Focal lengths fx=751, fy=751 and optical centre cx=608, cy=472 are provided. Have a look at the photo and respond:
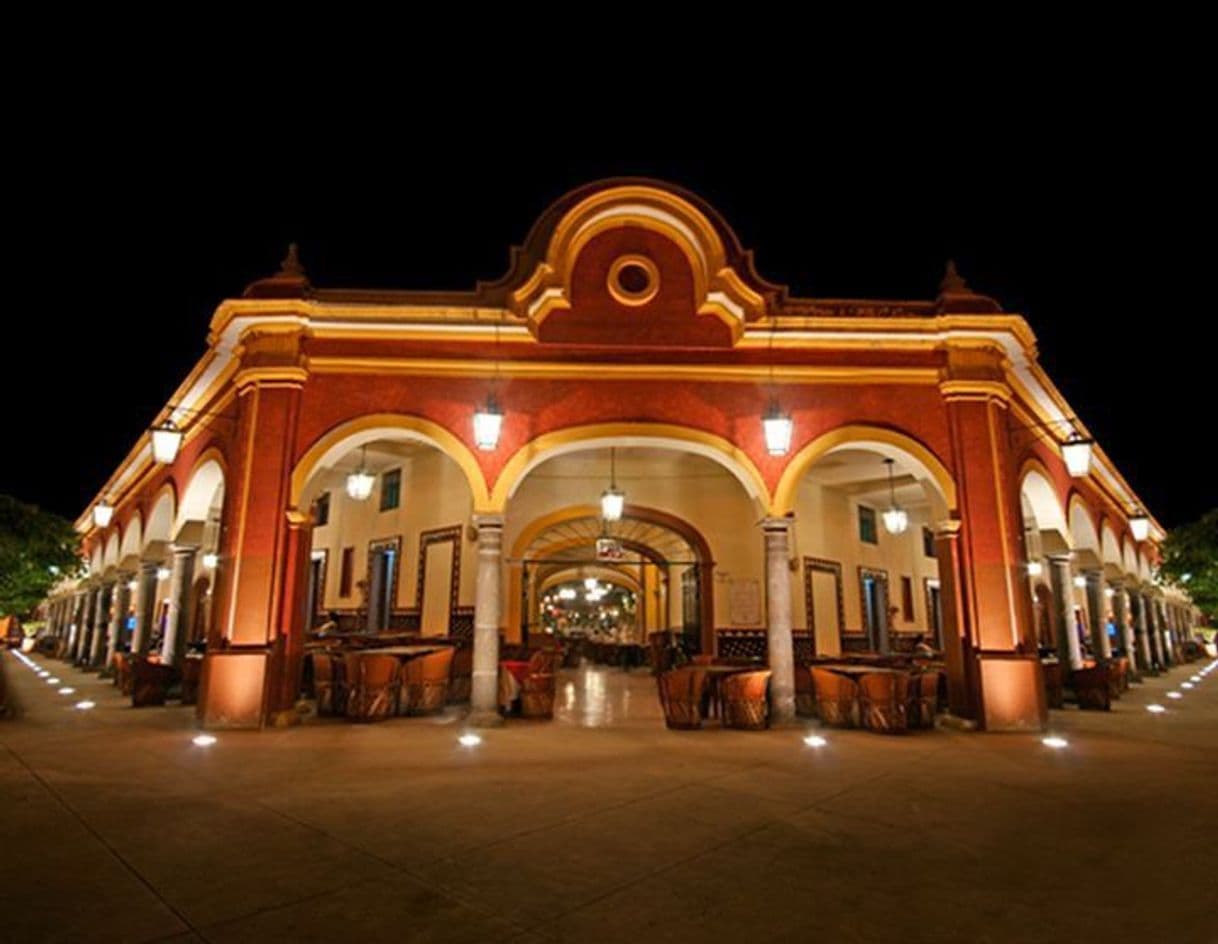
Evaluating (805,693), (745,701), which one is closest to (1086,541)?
(805,693)

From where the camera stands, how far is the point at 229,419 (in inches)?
411

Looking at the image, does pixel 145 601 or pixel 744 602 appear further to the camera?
pixel 145 601

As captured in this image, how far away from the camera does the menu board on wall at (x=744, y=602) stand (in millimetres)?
14953

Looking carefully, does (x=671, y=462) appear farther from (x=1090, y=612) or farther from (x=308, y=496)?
(x=1090, y=612)

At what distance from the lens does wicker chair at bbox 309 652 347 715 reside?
1009 centimetres

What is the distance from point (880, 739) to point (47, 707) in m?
11.7

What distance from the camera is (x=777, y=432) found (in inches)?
379

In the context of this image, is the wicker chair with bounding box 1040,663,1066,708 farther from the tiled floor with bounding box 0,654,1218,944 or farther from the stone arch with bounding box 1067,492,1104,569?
the tiled floor with bounding box 0,654,1218,944

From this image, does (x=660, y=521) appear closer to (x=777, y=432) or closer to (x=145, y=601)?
(x=777, y=432)

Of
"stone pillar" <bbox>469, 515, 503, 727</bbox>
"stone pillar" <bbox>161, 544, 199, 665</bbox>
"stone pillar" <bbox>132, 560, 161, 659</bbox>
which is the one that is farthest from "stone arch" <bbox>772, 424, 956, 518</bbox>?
"stone pillar" <bbox>132, 560, 161, 659</bbox>

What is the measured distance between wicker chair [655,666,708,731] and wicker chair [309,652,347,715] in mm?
4338

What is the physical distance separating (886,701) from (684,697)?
7.96ft

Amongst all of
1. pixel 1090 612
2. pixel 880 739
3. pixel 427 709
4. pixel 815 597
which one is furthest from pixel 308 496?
pixel 1090 612

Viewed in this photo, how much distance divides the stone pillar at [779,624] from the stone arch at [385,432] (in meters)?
3.71
